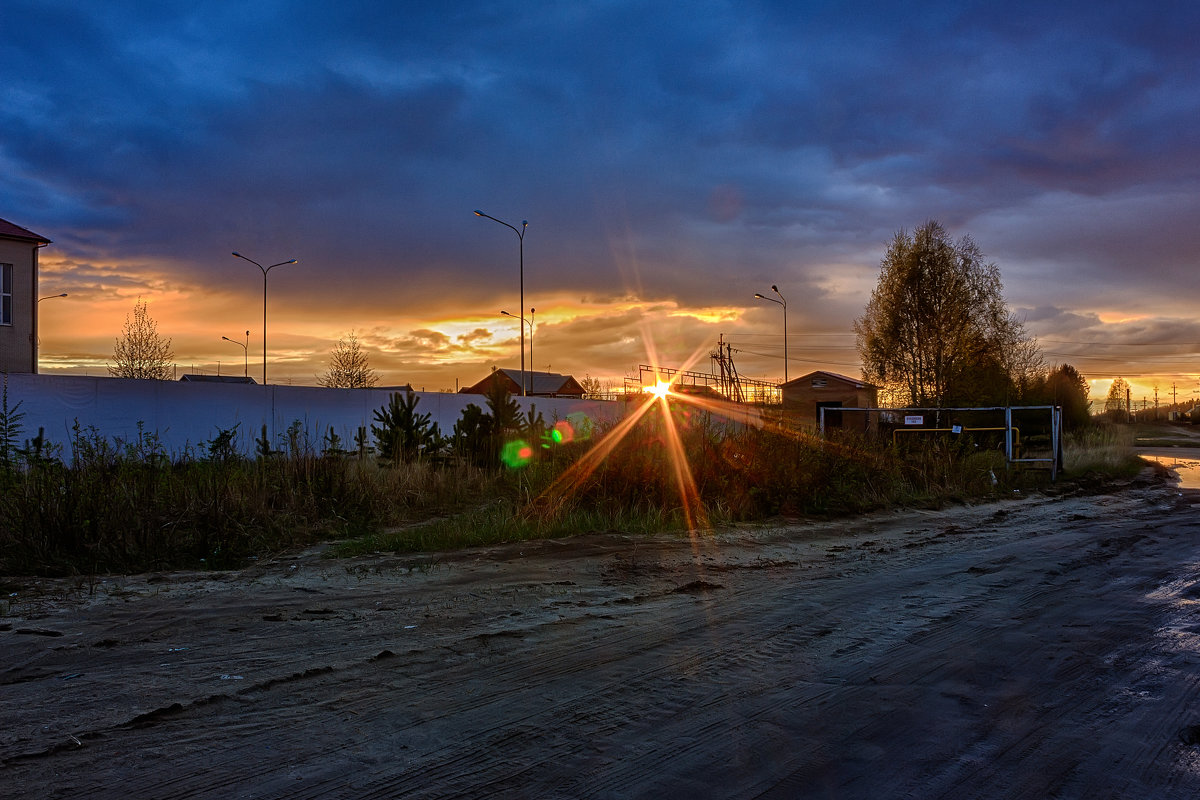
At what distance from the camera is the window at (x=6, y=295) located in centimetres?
2797

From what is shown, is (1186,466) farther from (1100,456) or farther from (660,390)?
(660,390)

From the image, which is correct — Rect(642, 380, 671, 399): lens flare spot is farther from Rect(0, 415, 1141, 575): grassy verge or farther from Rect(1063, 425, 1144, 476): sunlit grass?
Rect(1063, 425, 1144, 476): sunlit grass

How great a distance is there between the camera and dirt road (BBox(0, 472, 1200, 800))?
354 cm

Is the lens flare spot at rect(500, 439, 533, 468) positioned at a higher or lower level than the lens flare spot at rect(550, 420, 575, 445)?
lower

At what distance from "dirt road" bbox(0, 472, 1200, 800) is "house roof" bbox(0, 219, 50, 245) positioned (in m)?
26.3

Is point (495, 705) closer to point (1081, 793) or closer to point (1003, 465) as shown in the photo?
point (1081, 793)

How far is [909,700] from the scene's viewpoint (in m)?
4.47

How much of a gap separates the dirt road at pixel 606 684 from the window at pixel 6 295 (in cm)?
2586

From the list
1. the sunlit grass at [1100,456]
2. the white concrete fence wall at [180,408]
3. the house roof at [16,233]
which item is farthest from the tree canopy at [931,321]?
the house roof at [16,233]

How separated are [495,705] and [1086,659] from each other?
147 inches

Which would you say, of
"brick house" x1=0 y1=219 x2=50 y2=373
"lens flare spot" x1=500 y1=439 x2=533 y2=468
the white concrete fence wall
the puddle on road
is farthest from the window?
the puddle on road

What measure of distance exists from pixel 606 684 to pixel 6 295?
1233 inches

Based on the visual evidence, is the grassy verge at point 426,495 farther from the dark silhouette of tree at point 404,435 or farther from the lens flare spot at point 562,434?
the dark silhouette of tree at point 404,435

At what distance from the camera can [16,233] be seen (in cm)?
2819
